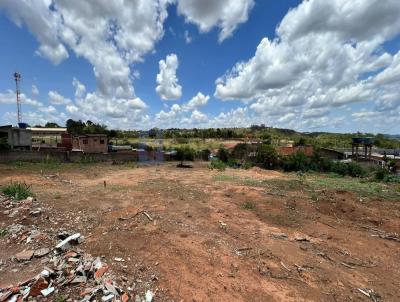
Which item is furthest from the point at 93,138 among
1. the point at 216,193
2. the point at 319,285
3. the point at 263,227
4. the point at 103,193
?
the point at 319,285

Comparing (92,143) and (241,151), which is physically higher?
(92,143)

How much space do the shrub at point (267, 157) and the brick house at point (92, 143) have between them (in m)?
16.4

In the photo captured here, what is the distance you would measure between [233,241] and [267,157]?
1900 centimetres

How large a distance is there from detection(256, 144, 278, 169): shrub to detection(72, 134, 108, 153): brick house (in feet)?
53.9

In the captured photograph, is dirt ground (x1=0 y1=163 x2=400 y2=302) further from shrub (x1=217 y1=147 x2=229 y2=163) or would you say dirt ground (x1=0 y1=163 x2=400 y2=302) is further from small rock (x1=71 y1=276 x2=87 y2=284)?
shrub (x1=217 y1=147 x2=229 y2=163)

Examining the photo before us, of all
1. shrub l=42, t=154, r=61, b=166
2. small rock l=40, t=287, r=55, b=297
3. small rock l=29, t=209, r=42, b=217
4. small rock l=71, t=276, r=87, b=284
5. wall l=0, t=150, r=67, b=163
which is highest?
wall l=0, t=150, r=67, b=163

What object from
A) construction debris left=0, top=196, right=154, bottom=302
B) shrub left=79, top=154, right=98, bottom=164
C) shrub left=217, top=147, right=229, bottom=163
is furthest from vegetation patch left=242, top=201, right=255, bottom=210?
shrub left=217, top=147, right=229, bottom=163

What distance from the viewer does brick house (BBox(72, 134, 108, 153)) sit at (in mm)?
27625

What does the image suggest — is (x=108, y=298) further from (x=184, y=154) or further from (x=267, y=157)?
(x=184, y=154)

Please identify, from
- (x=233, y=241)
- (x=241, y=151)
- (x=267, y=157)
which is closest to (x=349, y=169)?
(x=267, y=157)

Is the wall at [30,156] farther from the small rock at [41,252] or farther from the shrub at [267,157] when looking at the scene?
the small rock at [41,252]

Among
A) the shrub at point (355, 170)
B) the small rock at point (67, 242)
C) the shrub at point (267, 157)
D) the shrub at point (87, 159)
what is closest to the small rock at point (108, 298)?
the small rock at point (67, 242)

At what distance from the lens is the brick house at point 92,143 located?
27625 mm

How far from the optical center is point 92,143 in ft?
91.0
